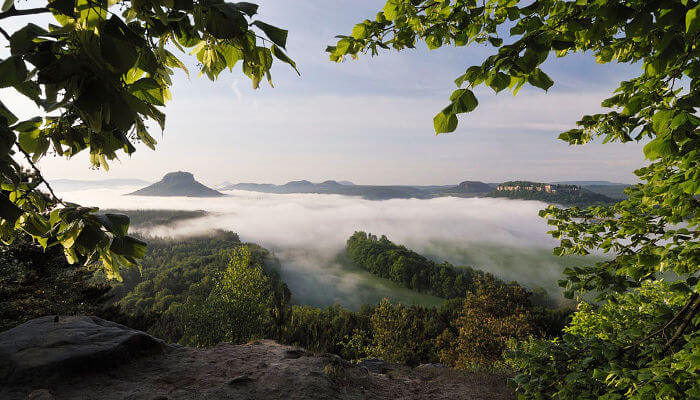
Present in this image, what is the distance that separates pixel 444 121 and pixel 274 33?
1.13 meters

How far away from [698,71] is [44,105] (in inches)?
178

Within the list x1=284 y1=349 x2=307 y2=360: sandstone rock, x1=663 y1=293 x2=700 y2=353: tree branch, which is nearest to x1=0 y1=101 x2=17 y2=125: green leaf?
x1=663 y1=293 x2=700 y2=353: tree branch

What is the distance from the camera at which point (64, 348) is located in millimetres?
6859

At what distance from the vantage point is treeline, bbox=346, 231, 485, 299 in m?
117

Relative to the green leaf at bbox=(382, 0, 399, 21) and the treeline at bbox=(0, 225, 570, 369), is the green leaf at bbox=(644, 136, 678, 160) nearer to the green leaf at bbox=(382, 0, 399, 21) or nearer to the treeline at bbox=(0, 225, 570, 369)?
the green leaf at bbox=(382, 0, 399, 21)

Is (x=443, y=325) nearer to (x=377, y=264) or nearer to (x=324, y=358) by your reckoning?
(x=324, y=358)

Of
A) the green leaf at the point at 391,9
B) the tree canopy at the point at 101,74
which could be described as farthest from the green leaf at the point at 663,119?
the tree canopy at the point at 101,74

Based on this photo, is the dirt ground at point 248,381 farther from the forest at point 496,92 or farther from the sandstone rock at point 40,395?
the forest at point 496,92

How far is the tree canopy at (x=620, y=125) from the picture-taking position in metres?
1.76

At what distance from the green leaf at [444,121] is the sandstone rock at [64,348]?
935 cm

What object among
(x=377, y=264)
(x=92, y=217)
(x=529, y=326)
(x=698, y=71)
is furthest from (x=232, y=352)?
(x=377, y=264)

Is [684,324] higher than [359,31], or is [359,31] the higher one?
[359,31]

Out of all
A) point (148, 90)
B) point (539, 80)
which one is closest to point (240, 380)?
point (148, 90)

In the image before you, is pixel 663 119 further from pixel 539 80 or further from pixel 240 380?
pixel 240 380
